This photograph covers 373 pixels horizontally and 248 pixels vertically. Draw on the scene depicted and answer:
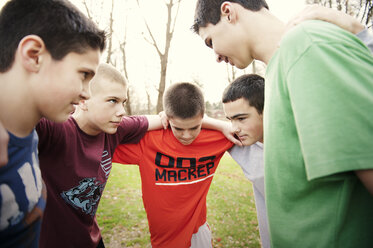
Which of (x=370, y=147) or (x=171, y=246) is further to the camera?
(x=171, y=246)

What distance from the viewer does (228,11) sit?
1.61 metres

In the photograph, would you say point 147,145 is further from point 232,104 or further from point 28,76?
point 28,76

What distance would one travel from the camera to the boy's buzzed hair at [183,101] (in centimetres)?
261

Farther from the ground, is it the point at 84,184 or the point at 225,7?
the point at 225,7

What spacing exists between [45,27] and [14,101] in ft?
1.65

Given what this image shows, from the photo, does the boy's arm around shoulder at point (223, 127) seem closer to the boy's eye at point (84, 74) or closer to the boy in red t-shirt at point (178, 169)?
the boy in red t-shirt at point (178, 169)

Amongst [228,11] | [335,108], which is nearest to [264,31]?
[228,11]

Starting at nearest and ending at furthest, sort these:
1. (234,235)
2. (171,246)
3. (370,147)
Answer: (370,147)
(171,246)
(234,235)

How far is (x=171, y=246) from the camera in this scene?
255 cm

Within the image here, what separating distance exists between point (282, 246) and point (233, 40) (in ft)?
5.28

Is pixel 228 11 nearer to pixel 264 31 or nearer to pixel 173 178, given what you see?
pixel 264 31

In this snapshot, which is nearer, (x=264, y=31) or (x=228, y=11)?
(x=264, y=31)

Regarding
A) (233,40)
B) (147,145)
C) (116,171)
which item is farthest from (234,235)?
(116,171)

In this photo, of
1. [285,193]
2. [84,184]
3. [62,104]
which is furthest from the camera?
[84,184]
